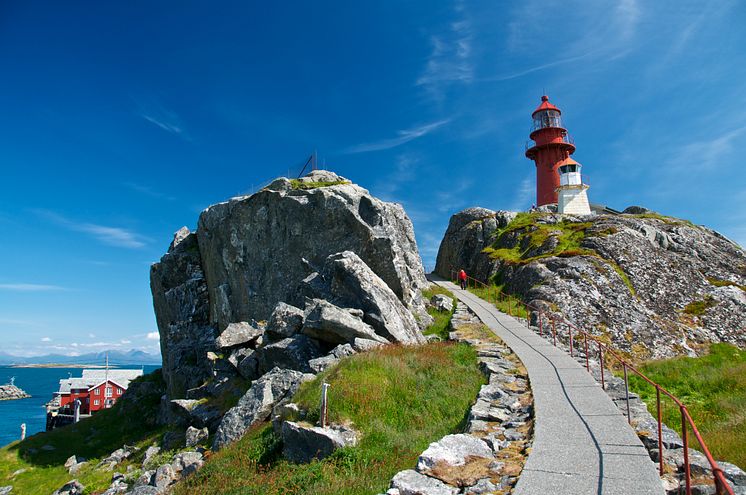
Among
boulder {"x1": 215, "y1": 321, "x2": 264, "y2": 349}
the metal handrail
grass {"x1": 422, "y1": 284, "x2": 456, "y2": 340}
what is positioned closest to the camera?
the metal handrail

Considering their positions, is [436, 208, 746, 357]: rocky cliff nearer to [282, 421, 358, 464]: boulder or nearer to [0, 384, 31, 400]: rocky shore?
[282, 421, 358, 464]: boulder

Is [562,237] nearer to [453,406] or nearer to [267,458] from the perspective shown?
[453,406]

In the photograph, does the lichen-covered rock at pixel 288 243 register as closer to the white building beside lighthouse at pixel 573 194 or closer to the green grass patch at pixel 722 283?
the green grass patch at pixel 722 283

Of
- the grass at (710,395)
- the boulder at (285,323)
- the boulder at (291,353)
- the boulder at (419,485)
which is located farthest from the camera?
the boulder at (285,323)

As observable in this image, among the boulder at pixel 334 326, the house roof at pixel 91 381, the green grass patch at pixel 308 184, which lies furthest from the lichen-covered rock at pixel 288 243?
the house roof at pixel 91 381

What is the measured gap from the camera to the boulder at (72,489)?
1917cm

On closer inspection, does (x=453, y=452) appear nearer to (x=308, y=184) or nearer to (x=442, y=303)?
(x=442, y=303)

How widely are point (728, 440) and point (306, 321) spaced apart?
13.5 metres

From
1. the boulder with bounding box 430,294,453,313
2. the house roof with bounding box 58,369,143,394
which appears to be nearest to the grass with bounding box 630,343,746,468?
the boulder with bounding box 430,294,453,313

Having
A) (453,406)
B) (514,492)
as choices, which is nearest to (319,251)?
(453,406)

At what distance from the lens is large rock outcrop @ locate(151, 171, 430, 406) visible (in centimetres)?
1930

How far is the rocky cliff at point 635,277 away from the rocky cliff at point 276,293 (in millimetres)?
7946

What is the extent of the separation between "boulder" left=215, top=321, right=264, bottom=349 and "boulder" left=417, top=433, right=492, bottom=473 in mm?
15719

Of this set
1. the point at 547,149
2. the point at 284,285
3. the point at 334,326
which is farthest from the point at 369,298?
the point at 547,149
